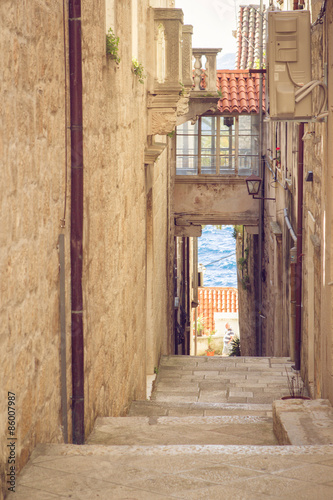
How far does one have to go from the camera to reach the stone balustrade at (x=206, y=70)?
15008 mm

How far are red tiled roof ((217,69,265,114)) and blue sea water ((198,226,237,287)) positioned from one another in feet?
199

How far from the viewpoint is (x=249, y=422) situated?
5750 millimetres

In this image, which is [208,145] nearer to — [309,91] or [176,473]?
[309,91]

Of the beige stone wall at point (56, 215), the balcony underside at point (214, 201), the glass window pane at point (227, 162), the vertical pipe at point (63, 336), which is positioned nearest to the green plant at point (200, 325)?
the balcony underside at point (214, 201)

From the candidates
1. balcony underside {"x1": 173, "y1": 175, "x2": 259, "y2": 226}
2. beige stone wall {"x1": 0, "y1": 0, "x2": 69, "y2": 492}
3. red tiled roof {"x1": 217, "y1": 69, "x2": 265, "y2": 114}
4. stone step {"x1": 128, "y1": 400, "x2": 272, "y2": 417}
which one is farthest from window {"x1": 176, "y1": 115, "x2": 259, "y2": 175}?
beige stone wall {"x1": 0, "y1": 0, "x2": 69, "y2": 492}

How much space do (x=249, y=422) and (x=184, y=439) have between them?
0.86 m

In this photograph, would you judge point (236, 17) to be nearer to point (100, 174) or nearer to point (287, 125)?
point (287, 125)

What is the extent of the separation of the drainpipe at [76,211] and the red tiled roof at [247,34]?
80.2 feet

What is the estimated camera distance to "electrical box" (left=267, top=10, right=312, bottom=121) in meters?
6.00

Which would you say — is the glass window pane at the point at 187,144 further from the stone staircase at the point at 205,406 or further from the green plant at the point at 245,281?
the stone staircase at the point at 205,406

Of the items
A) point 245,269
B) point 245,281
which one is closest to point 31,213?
point 245,281

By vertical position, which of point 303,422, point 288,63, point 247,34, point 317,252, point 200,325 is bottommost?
point 200,325

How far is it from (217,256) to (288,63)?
84758mm

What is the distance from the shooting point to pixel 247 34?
1147 inches
